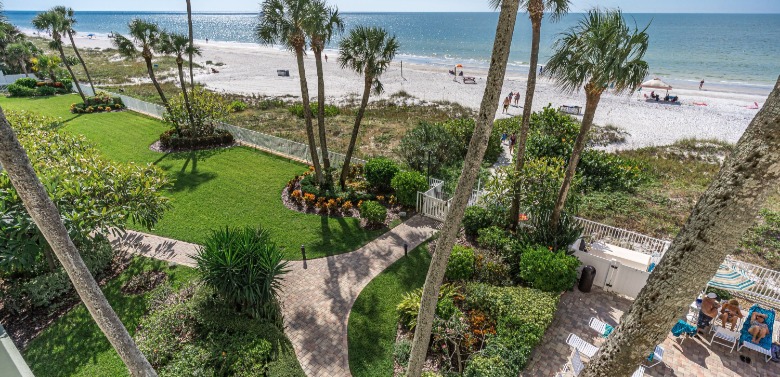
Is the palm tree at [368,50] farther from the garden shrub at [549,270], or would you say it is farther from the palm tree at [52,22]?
the palm tree at [52,22]

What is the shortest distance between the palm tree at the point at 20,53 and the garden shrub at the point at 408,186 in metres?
46.6

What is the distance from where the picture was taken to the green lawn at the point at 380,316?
8680 mm

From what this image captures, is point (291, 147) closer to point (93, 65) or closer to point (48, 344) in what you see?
point (48, 344)

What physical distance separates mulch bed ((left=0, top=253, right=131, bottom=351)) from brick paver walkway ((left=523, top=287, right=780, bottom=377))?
11.8 meters

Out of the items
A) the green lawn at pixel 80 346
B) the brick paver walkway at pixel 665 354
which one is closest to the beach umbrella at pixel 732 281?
the brick paver walkway at pixel 665 354

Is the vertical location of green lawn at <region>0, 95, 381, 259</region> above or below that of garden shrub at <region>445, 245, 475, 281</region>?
below

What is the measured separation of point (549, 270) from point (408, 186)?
653cm

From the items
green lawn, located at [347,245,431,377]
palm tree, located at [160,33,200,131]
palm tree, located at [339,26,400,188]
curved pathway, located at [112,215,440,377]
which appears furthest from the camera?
palm tree, located at [160,33,200,131]

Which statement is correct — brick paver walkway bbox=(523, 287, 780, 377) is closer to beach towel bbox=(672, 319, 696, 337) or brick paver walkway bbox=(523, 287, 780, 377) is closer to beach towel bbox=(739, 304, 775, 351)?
beach towel bbox=(672, 319, 696, 337)

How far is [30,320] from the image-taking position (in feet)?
32.0

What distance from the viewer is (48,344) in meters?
8.98

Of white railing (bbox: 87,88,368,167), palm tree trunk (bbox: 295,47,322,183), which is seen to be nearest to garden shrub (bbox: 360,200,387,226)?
palm tree trunk (bbox: 295,47,322,183)

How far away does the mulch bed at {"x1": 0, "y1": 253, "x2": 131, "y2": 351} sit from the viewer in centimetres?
928

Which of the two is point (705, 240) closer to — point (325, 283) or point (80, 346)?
point (325, 283)
